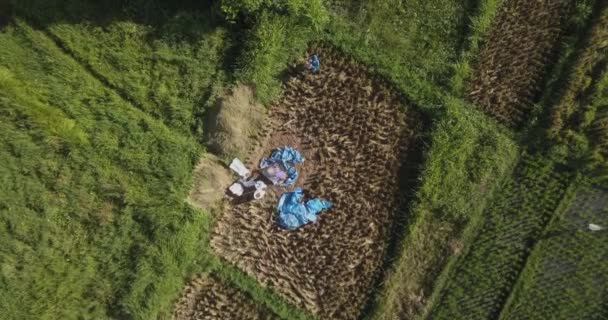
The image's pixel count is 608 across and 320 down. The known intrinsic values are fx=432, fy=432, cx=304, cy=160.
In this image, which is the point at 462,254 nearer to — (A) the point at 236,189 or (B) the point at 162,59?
(A) the point at 236,189

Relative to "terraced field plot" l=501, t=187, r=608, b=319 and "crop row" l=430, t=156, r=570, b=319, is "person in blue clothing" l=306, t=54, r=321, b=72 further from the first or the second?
"terraced field plot" l=501, t=187, r=608, b=319

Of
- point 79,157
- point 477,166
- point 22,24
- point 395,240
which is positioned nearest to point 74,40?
point 22,24

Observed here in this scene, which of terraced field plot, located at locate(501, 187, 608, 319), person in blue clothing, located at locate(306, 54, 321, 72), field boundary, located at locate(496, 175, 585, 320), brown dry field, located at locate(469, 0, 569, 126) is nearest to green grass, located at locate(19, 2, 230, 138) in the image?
person in blue clothing, located at locate(306, 54, 321, 72)

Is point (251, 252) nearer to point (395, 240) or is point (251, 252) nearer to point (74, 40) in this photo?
point (395, 240)

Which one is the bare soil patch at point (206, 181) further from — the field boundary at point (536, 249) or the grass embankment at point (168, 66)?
the field boundary at point (536, 249)

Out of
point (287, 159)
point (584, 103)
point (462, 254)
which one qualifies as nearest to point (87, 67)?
point (287, 159)

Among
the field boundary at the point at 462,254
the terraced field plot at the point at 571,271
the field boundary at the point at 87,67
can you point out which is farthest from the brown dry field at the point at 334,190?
the terraced field plot at the point at 571,271
